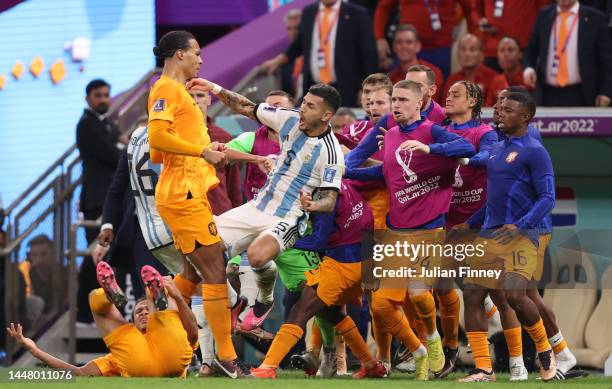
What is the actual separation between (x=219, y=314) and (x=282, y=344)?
527 mm

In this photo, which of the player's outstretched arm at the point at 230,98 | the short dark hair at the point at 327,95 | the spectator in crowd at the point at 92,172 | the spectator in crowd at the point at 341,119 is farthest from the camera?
the spectator in crowd at the point at 92,172

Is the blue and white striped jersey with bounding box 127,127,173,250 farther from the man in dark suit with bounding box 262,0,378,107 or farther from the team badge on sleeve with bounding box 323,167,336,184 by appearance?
the man in dark suit with bounding box 262,0,378,107

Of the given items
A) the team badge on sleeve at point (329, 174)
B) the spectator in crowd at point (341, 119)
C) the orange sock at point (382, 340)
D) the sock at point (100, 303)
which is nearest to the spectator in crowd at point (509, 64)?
the spectator in crowd at point (341, 119)

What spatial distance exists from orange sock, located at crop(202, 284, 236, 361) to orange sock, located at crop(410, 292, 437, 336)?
54.5 inches

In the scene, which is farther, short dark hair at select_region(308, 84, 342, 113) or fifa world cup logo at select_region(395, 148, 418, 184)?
fifa world cup logo at select_region(395, 148, 418, 184)

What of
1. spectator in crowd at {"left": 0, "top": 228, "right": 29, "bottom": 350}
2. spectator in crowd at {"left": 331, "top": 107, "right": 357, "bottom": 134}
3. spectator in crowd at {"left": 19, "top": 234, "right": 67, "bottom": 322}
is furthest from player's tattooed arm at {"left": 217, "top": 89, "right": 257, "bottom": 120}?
spectator in crowd at {"left": 0, "top": 228, "right": 29, "bottom": 350}

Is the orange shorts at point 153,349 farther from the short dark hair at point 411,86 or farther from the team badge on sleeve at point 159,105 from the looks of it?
the short dark hair at point 411,86

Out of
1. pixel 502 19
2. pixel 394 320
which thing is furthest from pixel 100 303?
pixel 502 19

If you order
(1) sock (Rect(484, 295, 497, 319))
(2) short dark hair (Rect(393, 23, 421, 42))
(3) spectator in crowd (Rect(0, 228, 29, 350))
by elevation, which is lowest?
(3) spectator in crowd (Rect(0, 228, 29, 350))

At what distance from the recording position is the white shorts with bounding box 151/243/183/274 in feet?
36.6

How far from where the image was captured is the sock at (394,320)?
10.5m

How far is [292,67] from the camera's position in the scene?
1584 cm

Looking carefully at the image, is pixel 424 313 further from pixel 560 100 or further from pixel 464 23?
pixel 464 23

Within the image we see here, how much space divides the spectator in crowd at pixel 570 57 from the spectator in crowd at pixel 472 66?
41cm
